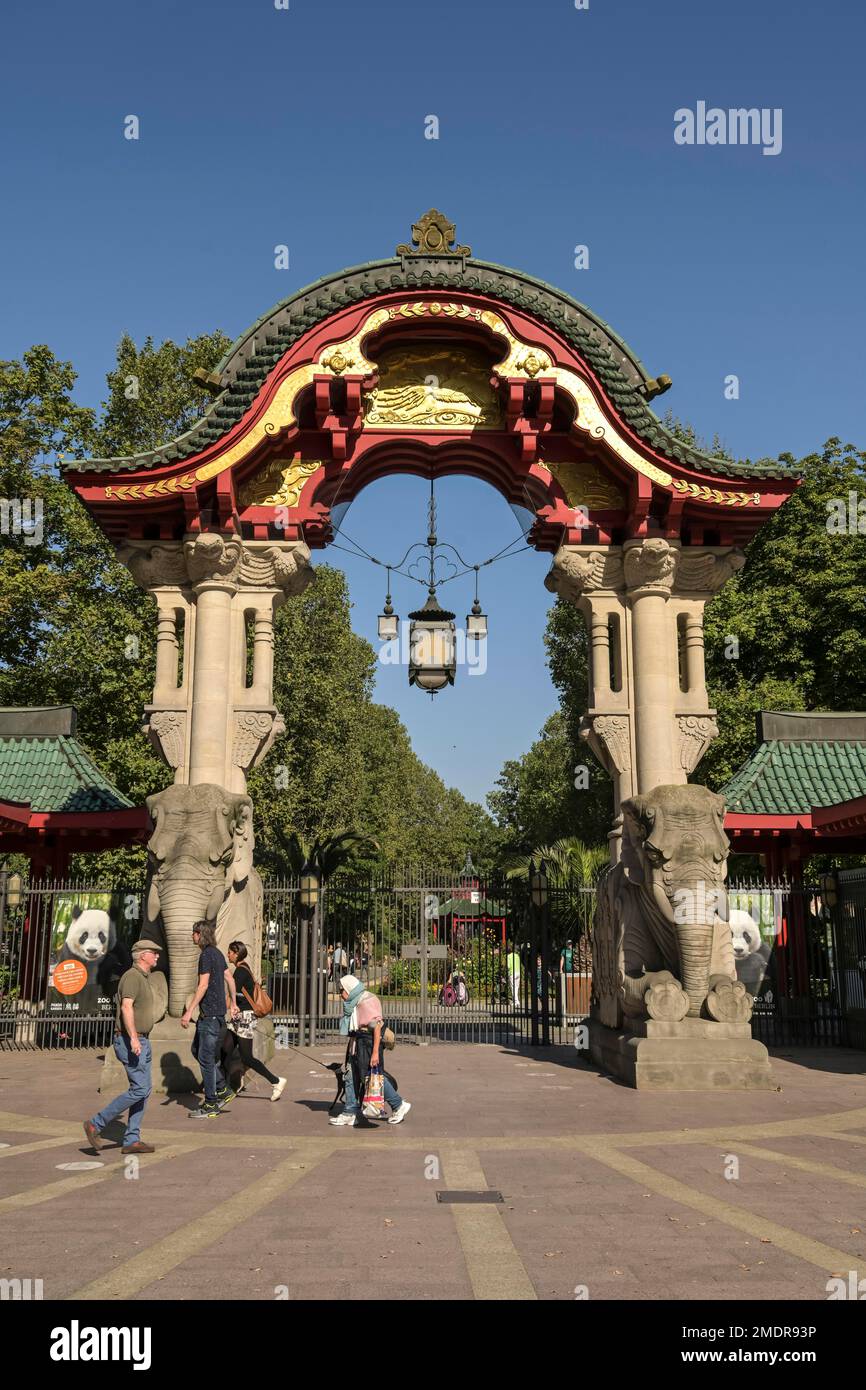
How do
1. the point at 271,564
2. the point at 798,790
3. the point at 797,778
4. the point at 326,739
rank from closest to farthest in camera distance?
the point at 271,564
the point at 798,790
the point at 797,778
the point at 326,739

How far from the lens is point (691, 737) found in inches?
615

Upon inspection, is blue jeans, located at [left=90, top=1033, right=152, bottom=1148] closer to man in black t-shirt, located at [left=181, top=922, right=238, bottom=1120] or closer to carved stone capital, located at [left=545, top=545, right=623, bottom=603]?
man in black t-shirt, located at [left=181, top=922, right=238, bottom=1120]

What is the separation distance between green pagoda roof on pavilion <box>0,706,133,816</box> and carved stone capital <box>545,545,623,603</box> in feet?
30.2

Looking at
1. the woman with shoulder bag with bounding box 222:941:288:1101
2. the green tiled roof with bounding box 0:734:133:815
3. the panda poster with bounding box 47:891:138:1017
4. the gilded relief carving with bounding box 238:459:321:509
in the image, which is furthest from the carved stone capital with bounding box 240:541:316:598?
the panda poster with bounding box 47:891:138:1017

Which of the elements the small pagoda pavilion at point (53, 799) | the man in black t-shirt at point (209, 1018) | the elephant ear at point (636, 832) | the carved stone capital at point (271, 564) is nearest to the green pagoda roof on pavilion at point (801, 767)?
the elephant ear at point (636, 832)

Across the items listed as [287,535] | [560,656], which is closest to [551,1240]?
[287,535]

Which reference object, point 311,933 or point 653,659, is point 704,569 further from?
point 311,933

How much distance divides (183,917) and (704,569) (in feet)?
30.6

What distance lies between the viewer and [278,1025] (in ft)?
60.0

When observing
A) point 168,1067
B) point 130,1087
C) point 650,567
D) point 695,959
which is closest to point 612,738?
point 650,567

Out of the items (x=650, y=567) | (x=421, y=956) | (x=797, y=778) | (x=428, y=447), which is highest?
(x=428, y=447)

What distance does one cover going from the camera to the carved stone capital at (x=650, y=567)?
15648mm

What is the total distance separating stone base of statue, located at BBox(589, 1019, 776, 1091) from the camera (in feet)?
41.0

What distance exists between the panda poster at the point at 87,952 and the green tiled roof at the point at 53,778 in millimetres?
1838
